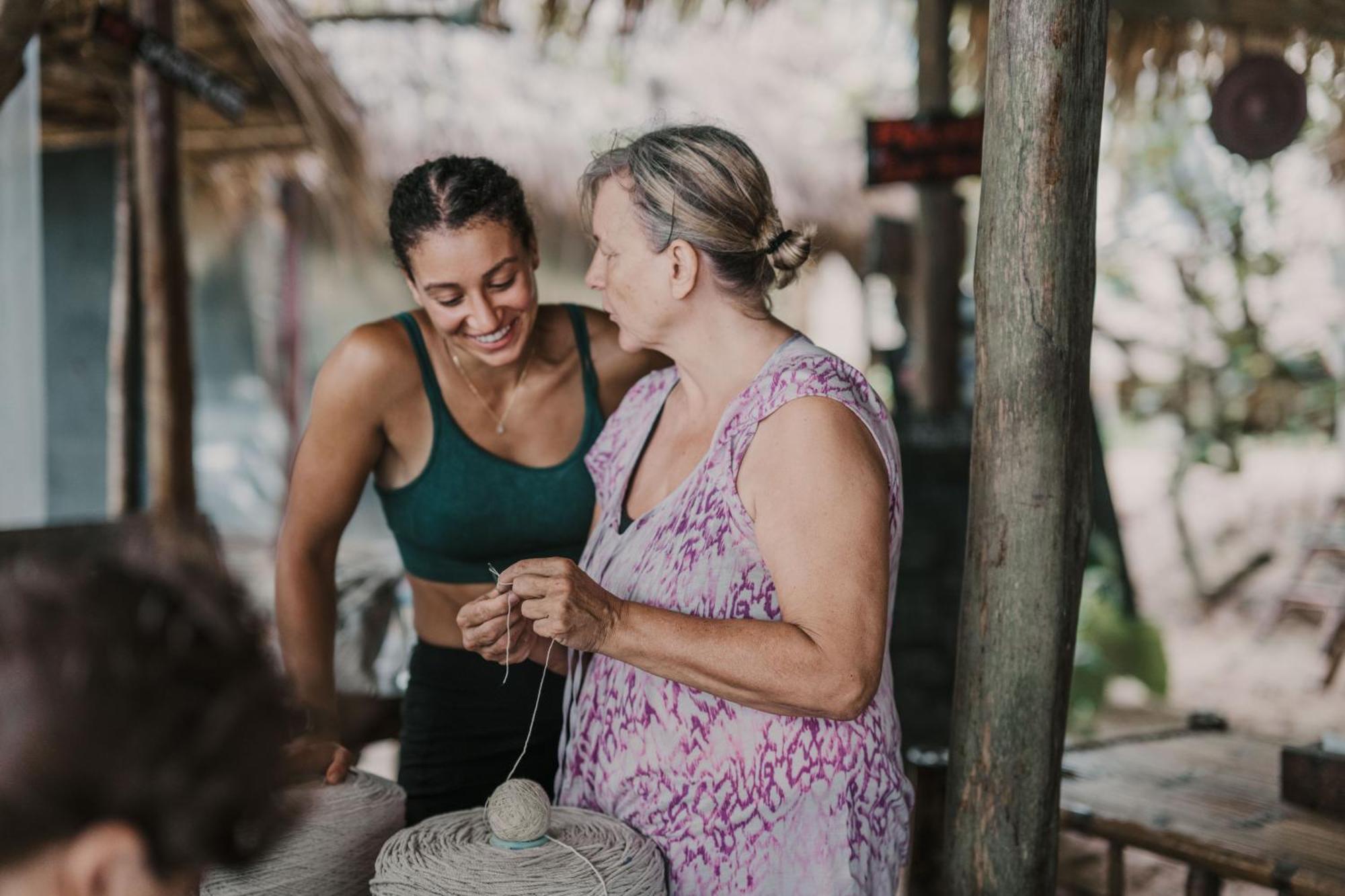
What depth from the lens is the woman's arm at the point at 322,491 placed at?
6.40ft

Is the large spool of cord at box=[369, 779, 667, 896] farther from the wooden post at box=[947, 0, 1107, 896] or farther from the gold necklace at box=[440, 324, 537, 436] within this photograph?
the gold necklace at box=[440, 324, 537, 436]

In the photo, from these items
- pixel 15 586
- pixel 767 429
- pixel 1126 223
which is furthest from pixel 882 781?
pixel 1126 223

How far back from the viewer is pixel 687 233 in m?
1.61

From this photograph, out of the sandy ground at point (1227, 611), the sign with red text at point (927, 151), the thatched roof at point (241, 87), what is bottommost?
the sandy ground at point (1227, 611)

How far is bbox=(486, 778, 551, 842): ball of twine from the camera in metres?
1.46

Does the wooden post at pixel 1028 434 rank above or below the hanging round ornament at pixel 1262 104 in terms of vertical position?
below

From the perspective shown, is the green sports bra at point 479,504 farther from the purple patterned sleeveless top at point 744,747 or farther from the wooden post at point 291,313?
the wooden post at point 291,313

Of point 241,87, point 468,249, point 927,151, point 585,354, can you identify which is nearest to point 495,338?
point 468,249

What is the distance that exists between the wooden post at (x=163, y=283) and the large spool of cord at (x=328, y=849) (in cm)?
229

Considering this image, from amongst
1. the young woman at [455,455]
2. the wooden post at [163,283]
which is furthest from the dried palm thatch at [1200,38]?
the young woman at [455,455]

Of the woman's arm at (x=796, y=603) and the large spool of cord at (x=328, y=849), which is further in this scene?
the large spool of cord at (x=328, y=849)

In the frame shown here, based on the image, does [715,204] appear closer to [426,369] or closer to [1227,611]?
[426,369]

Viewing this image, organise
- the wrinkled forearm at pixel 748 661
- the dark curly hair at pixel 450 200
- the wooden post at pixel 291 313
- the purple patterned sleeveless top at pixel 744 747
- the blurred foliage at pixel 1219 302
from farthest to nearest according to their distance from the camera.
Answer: the blurred foliage at pixel 1219 302 → the wooden post at pixel 291 313 → the dark curly hair at pixel 450 200 → the purple patterned sleeveless top at pixel 744 747 → the wrinkled forearm at pixel 748 661

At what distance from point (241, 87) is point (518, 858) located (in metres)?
4.18
